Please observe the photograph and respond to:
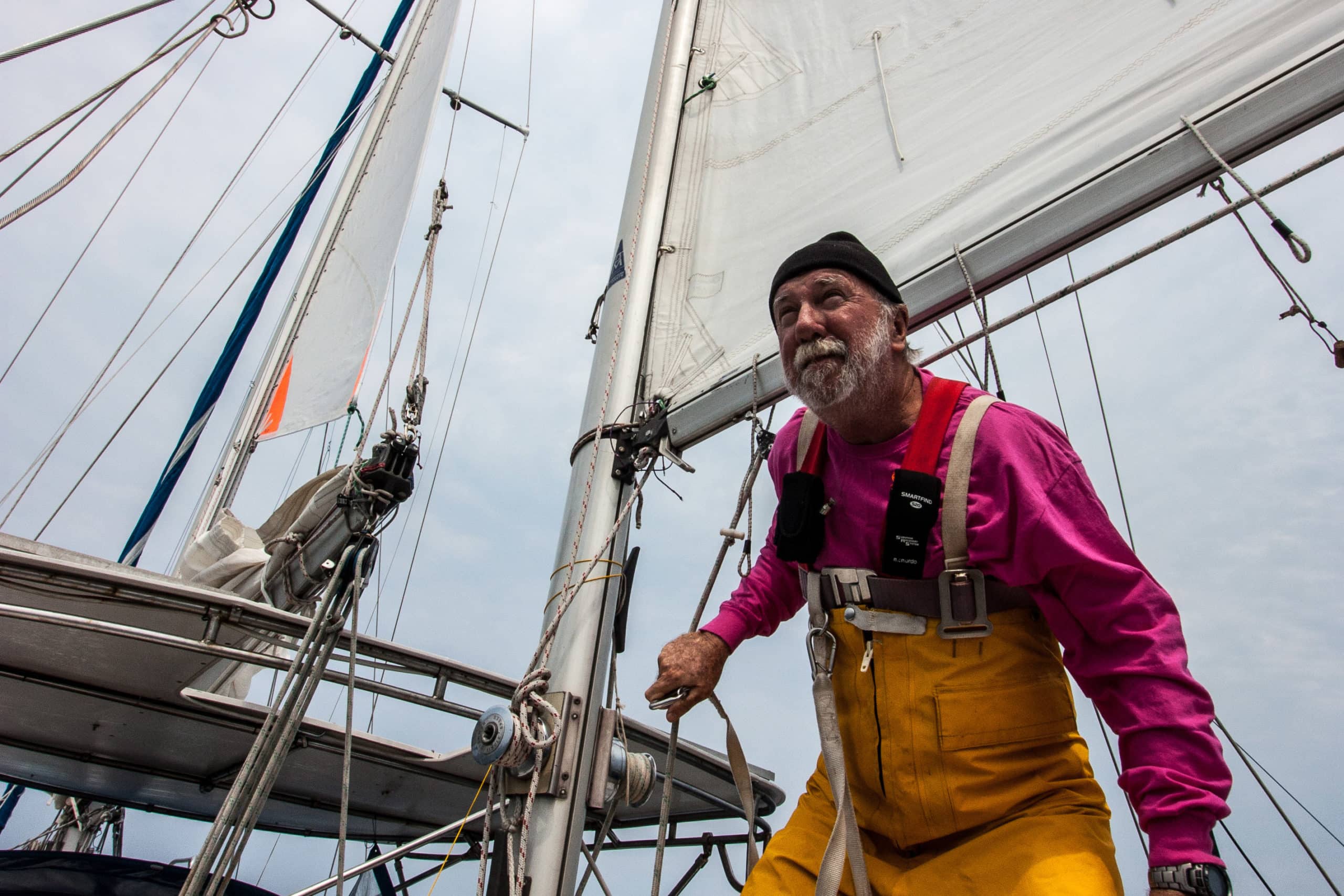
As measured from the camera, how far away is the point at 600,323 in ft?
10.5

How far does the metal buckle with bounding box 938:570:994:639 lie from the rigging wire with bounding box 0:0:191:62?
378 centimetres

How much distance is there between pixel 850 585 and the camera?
5.41ft

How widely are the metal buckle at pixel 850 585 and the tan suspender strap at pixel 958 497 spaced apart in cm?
16

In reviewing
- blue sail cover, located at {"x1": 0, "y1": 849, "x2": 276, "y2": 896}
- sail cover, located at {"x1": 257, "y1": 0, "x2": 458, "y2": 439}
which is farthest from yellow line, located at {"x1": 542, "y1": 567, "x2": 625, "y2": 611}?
sail cover, located at {"x1": 257, "y1": 0, "x2": 458, "y2": 439}

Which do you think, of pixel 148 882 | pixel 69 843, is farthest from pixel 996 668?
pixel 69 843

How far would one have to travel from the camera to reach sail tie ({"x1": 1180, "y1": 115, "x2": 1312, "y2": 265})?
170 cm

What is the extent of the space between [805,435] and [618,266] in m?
1.54

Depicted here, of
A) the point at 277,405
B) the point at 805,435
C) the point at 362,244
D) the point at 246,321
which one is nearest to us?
the point at 805,435

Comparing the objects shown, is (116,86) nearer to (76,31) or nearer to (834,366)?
(76,31)

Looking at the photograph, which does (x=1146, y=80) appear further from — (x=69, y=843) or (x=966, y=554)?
(x=69, y=843)

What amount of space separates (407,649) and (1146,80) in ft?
10.00

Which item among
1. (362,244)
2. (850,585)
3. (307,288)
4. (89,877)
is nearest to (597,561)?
(850,585)

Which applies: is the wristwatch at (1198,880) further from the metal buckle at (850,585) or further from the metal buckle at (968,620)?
the metal buckle at (850,585)

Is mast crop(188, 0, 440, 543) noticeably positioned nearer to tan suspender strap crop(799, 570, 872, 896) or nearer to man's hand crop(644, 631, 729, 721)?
man's hand crop(644, 631, 729, 721)
